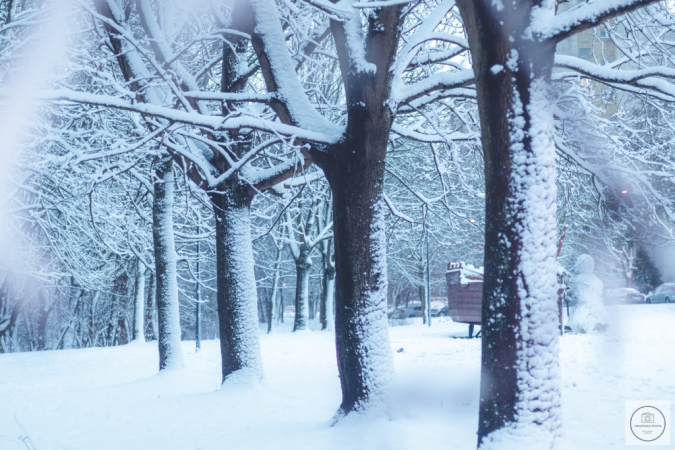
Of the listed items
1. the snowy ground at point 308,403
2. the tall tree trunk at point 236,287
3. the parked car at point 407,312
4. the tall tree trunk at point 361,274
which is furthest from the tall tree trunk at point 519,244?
the parked car at point 407,312

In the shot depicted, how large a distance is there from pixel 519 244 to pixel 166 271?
28.9ft

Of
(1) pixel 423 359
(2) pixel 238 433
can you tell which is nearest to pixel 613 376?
(1) pixel 423 359

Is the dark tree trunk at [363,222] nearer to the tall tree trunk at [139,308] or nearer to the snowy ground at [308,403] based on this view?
Answer: the snowy ground at [308,403]

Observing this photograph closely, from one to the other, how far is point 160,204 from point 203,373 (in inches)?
129

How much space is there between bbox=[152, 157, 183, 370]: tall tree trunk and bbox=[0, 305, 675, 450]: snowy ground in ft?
1.78

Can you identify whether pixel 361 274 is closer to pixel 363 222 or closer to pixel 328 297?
pixel 363 222

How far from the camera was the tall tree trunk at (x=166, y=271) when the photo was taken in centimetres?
1132

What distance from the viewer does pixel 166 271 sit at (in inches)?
452

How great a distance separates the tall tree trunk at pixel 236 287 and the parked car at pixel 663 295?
28878mm

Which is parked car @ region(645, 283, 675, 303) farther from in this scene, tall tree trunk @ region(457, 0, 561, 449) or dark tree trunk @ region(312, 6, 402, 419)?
tall tree trunk @ region(457, 0, 561, 449)

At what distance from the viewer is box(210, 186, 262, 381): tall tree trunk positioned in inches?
332

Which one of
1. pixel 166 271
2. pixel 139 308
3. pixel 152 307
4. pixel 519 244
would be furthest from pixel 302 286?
pixel 519 244

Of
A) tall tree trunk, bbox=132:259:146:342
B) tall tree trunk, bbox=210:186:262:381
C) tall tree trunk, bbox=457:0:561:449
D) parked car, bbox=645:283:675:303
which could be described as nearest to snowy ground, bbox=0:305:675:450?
tall tree trunk, bbox=210:186:262:381

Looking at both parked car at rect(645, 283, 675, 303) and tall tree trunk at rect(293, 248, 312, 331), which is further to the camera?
parked car at rect(645, 283, 675, 303)
